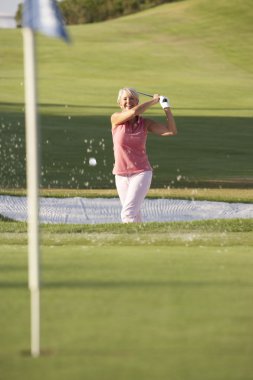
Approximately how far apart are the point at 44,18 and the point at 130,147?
7.70 meters

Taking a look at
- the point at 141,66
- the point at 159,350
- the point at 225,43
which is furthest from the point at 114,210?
the point at 225,43

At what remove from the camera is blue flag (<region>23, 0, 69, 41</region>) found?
4.88 m

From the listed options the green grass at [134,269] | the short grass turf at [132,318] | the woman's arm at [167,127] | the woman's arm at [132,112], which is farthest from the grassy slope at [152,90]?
the short grass turf at [132,318]

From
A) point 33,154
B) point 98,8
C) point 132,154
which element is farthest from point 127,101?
point 98,8

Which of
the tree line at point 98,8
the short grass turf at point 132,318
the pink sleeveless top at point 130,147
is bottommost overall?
the tree line at point 98,8

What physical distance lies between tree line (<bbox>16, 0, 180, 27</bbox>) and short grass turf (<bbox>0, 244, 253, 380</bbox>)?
88829mm

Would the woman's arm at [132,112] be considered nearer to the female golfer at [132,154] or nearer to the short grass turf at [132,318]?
the female golfer at [132,154]

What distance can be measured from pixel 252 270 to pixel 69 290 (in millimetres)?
1366

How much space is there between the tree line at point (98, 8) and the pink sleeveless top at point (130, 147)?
274 ft

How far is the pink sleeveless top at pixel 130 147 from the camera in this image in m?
12.6

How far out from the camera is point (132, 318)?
575 cm

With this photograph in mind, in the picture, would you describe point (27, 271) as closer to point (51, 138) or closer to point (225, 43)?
point (51, 138)

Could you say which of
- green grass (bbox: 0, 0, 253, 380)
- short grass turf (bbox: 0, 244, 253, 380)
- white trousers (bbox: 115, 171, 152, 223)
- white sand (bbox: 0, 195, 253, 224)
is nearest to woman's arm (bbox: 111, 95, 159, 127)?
white trousers (bbox: 115, 171, 152, 223)

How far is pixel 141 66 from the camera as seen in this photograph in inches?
2176
